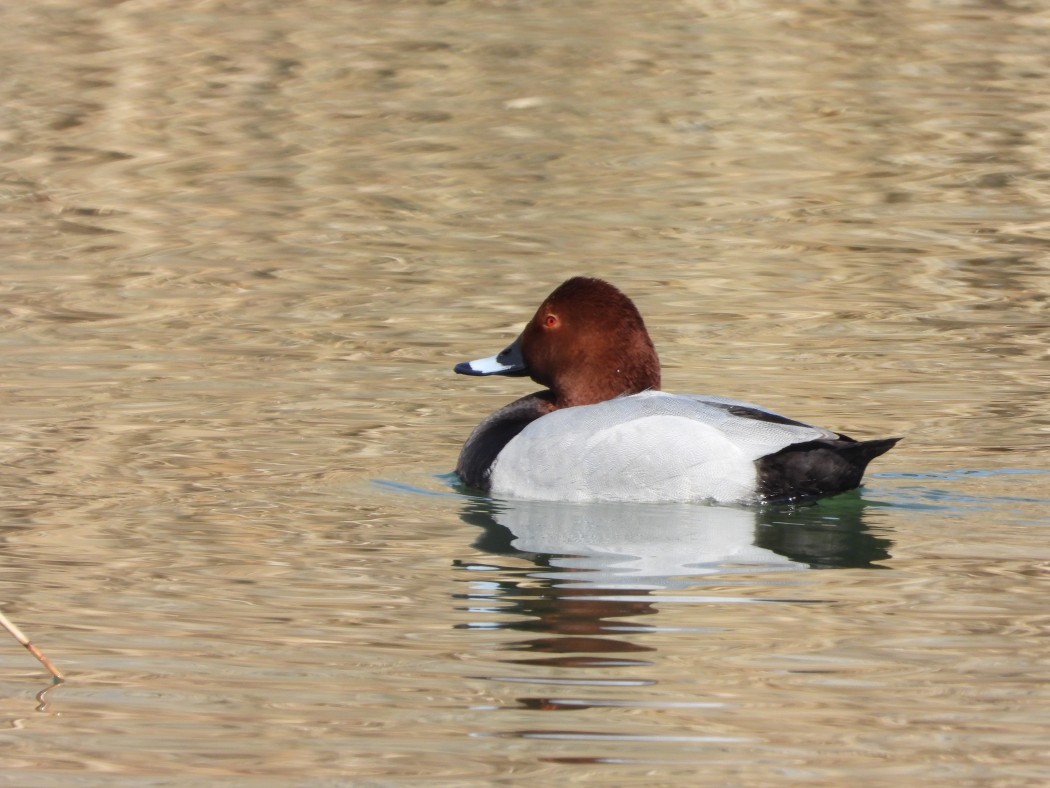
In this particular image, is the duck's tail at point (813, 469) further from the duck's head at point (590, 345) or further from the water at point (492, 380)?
the duck's head at point (590, 345)

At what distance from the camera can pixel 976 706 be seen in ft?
15.2

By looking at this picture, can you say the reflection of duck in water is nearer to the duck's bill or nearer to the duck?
the duck

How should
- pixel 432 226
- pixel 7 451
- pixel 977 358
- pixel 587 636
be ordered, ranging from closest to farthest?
pixel 587 636 < pixel 7 451 < pixel 977 358 < pixel 432 226

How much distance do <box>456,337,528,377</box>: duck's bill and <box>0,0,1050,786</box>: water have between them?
367 mm

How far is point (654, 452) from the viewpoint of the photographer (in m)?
6.91

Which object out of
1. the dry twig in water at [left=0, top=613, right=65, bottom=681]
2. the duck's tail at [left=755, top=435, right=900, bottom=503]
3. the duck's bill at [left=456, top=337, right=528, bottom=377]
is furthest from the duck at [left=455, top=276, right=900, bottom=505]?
the dry twig in water at [left=0, top=613, right=65, bottom=681]

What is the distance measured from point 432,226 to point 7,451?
5247 millimetres

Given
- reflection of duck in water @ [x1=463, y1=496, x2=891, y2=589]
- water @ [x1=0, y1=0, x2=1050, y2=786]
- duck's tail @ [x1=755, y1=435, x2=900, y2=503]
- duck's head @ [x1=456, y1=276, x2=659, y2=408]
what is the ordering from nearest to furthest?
water @ [x1=0, y1=0, x2=1050, y2=786]
reflection of duck in water @ [x1=463, y1=496, x2=891, y2=589]
duck's tail @ [x1=755, y1=435, x2=900, y2=503]
duck's head @ [x1=456, y1=276, x2=659, y2=408]

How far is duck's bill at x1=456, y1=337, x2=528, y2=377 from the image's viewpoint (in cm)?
784

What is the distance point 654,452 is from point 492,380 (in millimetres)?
2767

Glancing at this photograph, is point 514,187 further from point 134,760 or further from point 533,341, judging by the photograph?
point 134,760

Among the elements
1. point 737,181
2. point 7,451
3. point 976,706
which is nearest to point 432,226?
point 737,181

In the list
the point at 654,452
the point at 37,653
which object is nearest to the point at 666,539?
the point at 654,452

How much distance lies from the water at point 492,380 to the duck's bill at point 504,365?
37 cm
